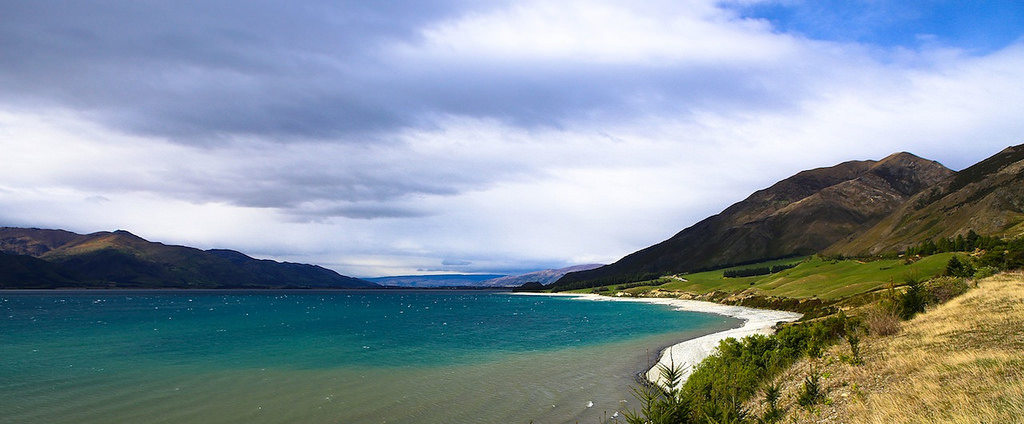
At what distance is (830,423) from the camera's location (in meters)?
16.8

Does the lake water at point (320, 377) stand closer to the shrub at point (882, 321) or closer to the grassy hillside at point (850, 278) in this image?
the shrub at point (882, 321)

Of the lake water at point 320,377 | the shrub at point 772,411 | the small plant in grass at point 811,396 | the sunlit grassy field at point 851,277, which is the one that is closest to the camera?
the shrub at point 772,411

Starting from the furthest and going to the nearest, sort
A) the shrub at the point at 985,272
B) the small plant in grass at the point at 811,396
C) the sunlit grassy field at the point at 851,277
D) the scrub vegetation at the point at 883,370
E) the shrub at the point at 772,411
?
1. the sunlit grassy field at the point at 851,277
2. the shrub at the point at 985,272
3. the small plant in grass at the point at 811,396
4. the shrub at the point at 772,411
5. the scrub vegetation at the point at 883,370

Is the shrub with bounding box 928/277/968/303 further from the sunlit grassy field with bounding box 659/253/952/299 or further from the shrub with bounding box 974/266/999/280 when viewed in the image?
the sunlit grassy field with bounding box 659/253/952/299

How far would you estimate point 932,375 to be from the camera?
702 inches

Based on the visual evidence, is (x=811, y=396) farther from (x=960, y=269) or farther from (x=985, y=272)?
(x=960, y=269)

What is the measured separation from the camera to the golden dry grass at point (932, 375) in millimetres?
13812

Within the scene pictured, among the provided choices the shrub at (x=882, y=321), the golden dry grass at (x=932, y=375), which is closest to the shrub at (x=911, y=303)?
the shrub at (x=882, y=321)

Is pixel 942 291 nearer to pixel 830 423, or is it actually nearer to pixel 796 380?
pixel 796 380

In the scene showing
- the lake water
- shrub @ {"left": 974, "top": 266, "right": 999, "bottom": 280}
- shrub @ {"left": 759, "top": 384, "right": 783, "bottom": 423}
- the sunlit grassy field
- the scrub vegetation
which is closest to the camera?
the scrub vegetation

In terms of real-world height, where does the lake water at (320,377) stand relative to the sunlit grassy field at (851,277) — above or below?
below

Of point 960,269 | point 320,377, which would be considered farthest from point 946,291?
point 320,377

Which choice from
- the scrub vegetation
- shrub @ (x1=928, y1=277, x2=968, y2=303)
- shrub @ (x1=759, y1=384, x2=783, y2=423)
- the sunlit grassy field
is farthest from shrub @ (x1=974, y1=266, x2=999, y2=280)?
shrub @ (x1=759, y1=384, x2=783, y2=423)

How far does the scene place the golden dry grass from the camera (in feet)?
45.3
